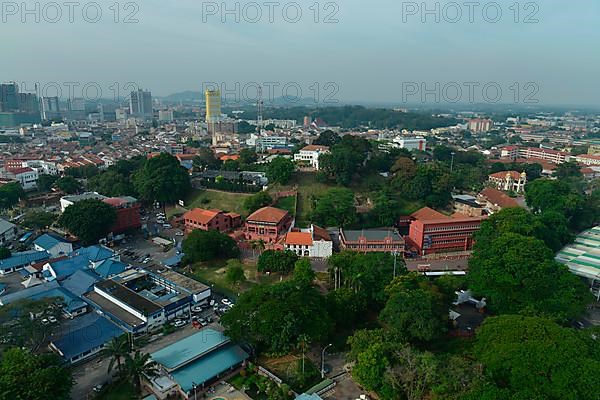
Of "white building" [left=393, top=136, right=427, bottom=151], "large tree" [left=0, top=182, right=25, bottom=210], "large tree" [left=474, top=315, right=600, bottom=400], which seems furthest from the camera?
"white building" [left=393, top=136, right=427, bottom=151]

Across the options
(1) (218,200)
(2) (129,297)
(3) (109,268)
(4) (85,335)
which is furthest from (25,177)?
(4) (85,335)

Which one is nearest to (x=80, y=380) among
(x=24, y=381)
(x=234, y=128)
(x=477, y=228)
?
(x=24, y=381)

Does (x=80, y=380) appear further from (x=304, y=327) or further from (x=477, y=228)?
(x=477, y=228)

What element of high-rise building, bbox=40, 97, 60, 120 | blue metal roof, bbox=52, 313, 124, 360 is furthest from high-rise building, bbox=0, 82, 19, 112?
blue metal roof, bbox=52, 313, 124, 360

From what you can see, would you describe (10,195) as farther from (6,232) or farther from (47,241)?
(47,241)

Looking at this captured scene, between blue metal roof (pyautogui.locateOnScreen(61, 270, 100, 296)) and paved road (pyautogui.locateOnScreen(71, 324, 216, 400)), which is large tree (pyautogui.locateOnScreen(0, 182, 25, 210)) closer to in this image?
blue metal roof (pyautogui.locateOnScreen(61, 270, 100, 296))
